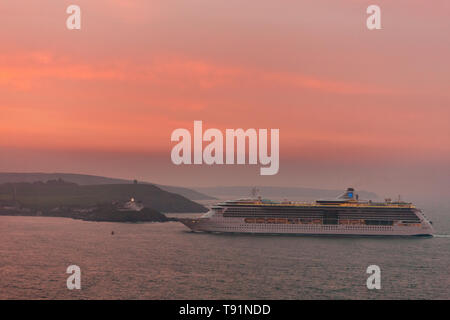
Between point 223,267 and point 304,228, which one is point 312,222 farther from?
point 223,267

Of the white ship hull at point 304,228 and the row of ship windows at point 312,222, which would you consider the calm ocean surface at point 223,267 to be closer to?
the white ship hull at point 304,228

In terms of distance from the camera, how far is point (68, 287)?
42.8 metres

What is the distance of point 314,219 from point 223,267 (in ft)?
119

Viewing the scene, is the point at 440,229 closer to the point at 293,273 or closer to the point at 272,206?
the point at 272,206

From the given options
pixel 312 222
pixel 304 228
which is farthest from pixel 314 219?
pixel 304 228

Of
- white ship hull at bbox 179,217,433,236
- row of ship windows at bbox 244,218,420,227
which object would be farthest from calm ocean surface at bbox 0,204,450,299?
row of ship windows at bbox 244,218,420,227

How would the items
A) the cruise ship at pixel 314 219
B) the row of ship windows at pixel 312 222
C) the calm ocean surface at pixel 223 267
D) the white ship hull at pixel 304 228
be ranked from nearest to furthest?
1. the calm ocean surface at pixel 223 267
2. the white ship hull at pixel 304 228
3. the cruise ship at pixel 314 219
4. the row of ship windows at pixel 312 222

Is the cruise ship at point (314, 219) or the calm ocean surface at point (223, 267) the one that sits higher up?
the cruise ship at point (314, 219)

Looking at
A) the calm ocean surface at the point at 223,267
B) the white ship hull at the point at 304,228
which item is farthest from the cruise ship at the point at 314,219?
the calm ocean surface at the point at 223,267

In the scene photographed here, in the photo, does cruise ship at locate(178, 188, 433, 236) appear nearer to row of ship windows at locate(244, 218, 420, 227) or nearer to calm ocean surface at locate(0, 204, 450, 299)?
row of ship windows at locate(244, 218, 420, 227)

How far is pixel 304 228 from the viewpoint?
85.3 metres

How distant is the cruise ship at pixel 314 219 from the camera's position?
279 ft

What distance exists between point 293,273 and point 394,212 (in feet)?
134

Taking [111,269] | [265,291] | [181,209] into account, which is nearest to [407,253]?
[265,291]
